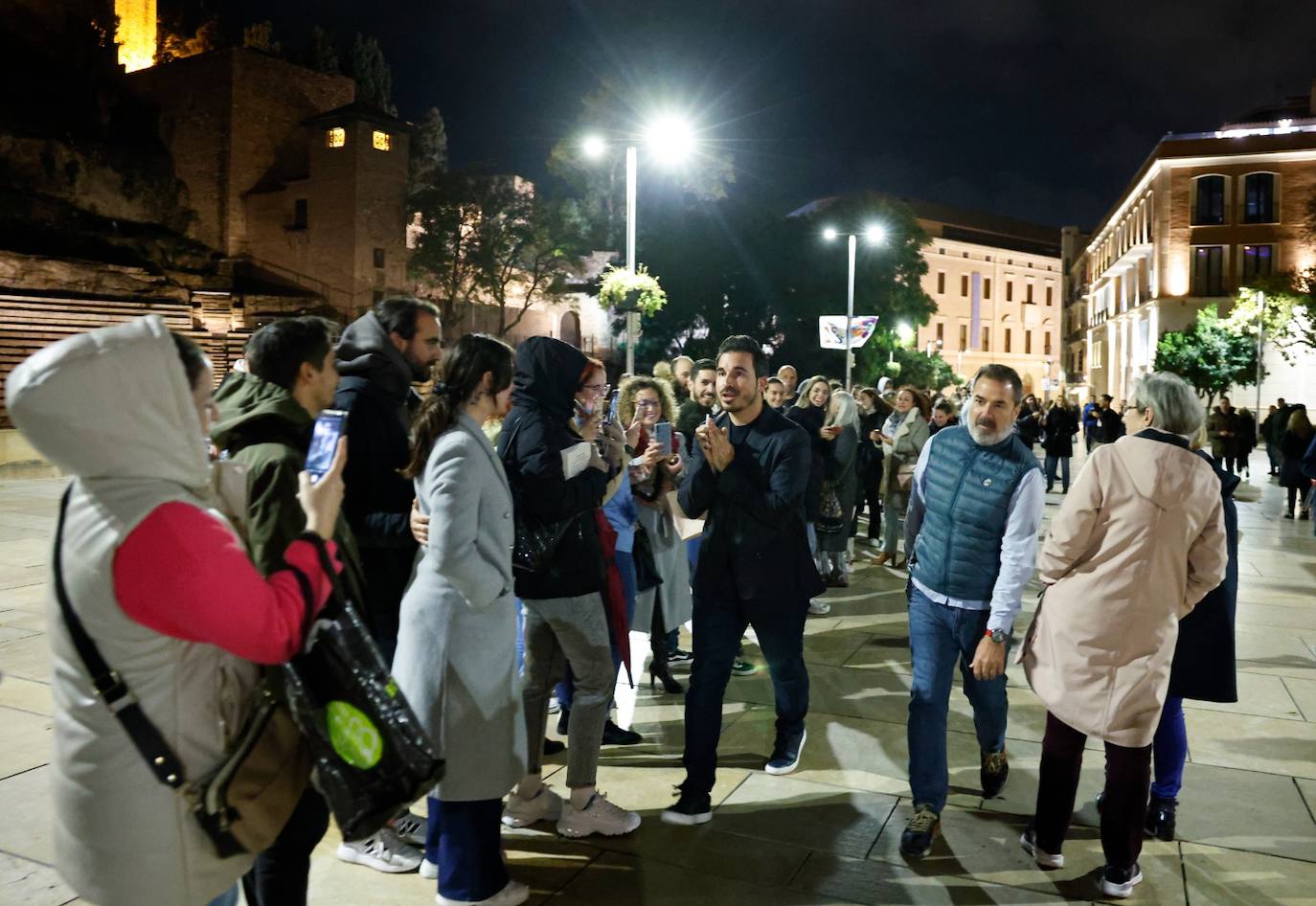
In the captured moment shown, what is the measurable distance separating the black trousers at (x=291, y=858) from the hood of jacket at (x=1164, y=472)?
2.89 meters

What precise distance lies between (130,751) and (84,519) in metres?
0.51

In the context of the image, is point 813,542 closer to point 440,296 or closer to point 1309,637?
point 1309,637

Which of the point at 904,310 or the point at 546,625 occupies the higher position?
the point at 904,310

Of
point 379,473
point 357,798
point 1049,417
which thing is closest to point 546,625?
point 379,473

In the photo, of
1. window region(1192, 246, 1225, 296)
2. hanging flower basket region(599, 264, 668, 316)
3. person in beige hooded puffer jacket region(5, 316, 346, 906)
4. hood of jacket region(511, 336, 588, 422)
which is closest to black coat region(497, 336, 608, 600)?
hood of jacket region(511, 336, 588, 422)

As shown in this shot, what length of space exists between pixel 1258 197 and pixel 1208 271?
388 centimetres

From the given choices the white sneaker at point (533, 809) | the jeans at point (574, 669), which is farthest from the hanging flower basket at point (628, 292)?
the white sneaker at point (533, 809)

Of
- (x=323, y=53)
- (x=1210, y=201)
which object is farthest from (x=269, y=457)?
(x=323, y=53)

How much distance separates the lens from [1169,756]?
4371 millimetres

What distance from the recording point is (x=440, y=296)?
50625mm

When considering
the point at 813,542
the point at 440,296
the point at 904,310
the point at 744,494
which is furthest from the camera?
the point at 440,296

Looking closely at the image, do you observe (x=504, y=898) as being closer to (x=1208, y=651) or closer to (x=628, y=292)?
(x=1208, y=651)

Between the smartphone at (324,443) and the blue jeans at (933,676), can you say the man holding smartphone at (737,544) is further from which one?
the smartphone at (324,443)

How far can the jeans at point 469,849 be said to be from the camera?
11.6ft
